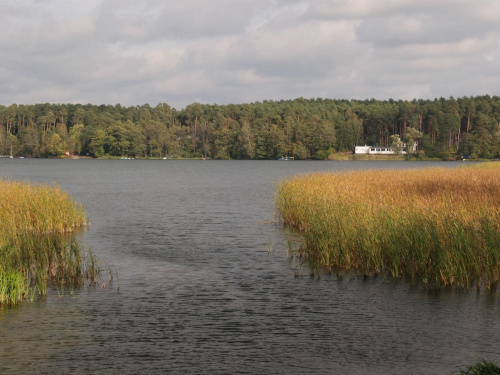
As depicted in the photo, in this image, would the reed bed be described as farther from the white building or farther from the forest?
the white building

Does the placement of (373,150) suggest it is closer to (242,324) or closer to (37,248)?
(37,248)

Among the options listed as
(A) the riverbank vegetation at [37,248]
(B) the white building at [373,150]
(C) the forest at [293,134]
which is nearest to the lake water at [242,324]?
(A) the riverbank vegetation at [37,248]

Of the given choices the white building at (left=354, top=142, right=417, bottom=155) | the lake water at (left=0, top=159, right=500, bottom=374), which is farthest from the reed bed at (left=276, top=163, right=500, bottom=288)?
the white building at (left=354, top=142, right=417, bottom=155)

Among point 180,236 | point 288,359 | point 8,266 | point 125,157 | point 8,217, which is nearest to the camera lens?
point 288,359

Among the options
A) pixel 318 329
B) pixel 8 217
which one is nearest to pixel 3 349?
pixel 318 329

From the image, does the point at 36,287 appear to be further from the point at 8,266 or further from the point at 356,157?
the point at 356,157

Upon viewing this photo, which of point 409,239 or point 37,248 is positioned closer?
point 409,239

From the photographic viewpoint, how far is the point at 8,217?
22.0 metres

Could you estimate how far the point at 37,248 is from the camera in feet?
59.2

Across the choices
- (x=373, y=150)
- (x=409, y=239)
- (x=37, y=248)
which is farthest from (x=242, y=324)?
(x=373, y=150)

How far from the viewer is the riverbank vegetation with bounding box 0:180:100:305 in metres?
15.5

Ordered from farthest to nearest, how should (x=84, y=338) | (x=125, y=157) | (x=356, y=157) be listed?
(x=125, y=157)
(x=356, y=157)
(x=84, y=338)

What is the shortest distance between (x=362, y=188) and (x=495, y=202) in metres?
7.07

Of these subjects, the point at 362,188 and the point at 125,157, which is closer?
the point at 362,188
